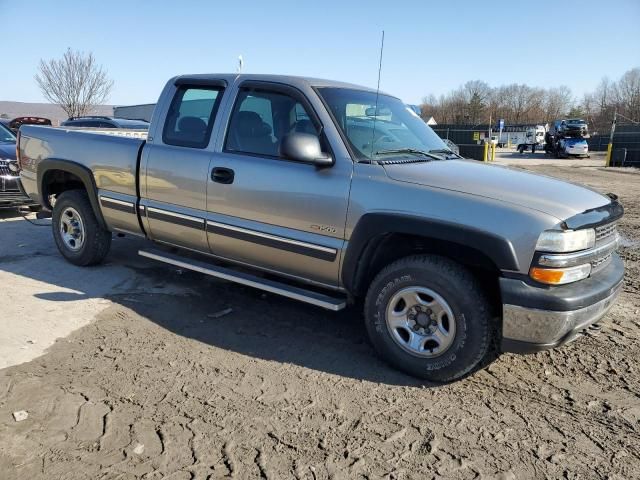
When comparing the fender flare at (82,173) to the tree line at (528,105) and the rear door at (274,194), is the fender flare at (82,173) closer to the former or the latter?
the rear door at (274,194)

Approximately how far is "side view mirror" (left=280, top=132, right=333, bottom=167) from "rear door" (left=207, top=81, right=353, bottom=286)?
13 centimetres

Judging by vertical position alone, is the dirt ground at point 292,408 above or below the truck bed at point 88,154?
below

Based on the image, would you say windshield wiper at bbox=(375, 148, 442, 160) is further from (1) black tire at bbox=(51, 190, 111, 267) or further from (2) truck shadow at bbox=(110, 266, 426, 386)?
(1) black tire at bbox=(51, 190, 111, 267)

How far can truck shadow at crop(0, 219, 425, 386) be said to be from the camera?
3.74 m

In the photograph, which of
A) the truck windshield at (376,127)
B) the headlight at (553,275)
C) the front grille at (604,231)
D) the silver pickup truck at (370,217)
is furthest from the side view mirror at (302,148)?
the front grille at (604,231)

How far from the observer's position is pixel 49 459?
8.28 feet

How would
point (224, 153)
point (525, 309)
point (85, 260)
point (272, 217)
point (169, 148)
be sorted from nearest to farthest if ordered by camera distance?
1. point (525, 309)
2. point (272, 217)
3. point (224, 153)
4. point (169, 148)
5. point (85, 260)

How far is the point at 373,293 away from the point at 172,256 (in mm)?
2097

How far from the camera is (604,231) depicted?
335 cm

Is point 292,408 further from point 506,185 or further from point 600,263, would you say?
point 600,263

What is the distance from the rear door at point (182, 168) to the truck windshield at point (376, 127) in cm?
109

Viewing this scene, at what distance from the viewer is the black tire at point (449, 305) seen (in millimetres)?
3174

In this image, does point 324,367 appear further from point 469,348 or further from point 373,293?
point 469,348

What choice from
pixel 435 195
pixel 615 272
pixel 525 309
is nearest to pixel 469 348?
pixel 525 309
